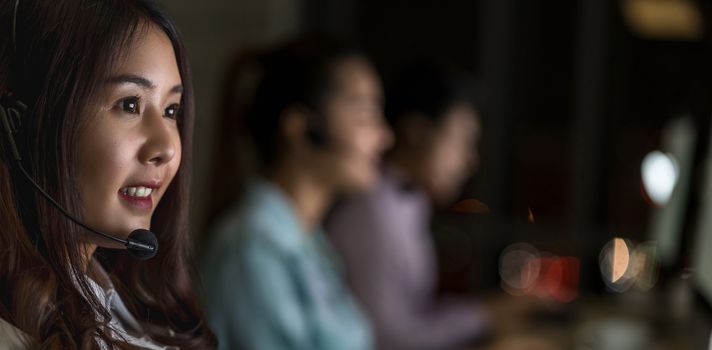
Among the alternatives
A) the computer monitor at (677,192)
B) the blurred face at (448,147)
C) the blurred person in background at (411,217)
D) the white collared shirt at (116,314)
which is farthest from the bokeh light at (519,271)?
the white collared shirt at (116,314)

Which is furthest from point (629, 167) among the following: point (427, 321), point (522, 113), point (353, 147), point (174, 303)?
point (174, 303)

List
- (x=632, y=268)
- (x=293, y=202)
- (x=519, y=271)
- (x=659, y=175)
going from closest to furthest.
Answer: (x=293, y=202) < (x=659, y=175) < (x=632, y=268) < (x=519, y=271)

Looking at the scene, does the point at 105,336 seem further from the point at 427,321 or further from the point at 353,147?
the point at 427,321

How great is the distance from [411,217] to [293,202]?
774 millimetres

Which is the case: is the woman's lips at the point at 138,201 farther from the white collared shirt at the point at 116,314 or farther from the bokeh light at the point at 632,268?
the bokeh light at the point at 632,268

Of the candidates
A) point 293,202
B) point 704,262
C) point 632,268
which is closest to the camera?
point 704,262

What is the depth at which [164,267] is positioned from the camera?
0.47 metres

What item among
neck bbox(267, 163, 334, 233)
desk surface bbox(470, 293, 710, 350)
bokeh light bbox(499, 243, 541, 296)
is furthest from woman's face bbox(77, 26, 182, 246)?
bokeh light bbox(499, 243, 541, 296)

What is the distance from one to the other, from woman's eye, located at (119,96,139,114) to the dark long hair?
1 centimetres

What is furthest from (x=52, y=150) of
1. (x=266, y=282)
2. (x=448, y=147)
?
(x=448, y=147)

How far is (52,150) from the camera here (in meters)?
0.41

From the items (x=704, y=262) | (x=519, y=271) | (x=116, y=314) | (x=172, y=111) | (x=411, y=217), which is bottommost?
(x=519, y=271)

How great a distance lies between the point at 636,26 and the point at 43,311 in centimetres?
272

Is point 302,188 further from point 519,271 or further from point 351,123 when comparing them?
point 519,271
